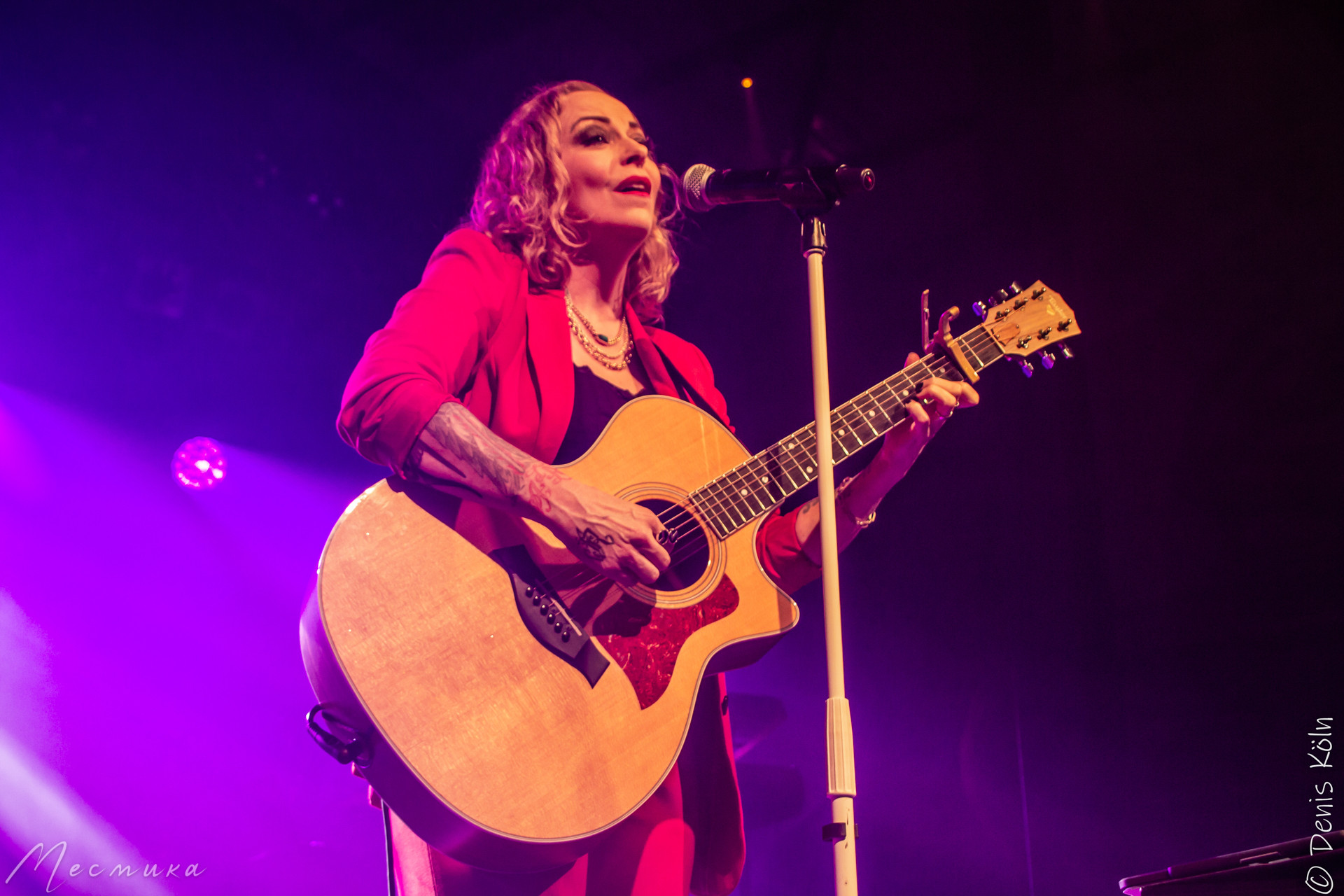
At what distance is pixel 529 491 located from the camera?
5.51 feet

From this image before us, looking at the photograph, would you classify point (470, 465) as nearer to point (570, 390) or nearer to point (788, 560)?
point (570, 390)

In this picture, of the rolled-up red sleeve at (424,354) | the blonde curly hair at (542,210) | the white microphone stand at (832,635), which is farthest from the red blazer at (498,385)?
the white microphone stand at (832,635)

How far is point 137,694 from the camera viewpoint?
3.56 m

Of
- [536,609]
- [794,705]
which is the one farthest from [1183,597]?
[536,609]

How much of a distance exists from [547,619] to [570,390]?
0.61m

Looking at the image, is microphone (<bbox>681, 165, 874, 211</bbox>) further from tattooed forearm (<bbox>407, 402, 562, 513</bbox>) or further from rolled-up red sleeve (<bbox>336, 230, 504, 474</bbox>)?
tattooed forearm (<bbox>407, 402, 562, 513</bbox>)

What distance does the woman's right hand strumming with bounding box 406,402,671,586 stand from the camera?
1663 mm

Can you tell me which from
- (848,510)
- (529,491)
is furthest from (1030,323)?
(529,491)

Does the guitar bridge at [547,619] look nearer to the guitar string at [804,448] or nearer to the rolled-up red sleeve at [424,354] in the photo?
the guitar string at [804,448]

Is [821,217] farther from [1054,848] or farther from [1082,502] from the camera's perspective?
[1054,848]

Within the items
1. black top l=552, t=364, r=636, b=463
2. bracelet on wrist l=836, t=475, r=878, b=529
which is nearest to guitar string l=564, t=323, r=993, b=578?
bracelet on wrist l=836, t=475, r=878, b=529

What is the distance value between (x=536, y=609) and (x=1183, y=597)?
2.38 meters

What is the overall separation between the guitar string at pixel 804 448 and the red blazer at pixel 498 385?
0.85ft

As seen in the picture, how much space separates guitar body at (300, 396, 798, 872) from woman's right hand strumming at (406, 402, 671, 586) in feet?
0.23
